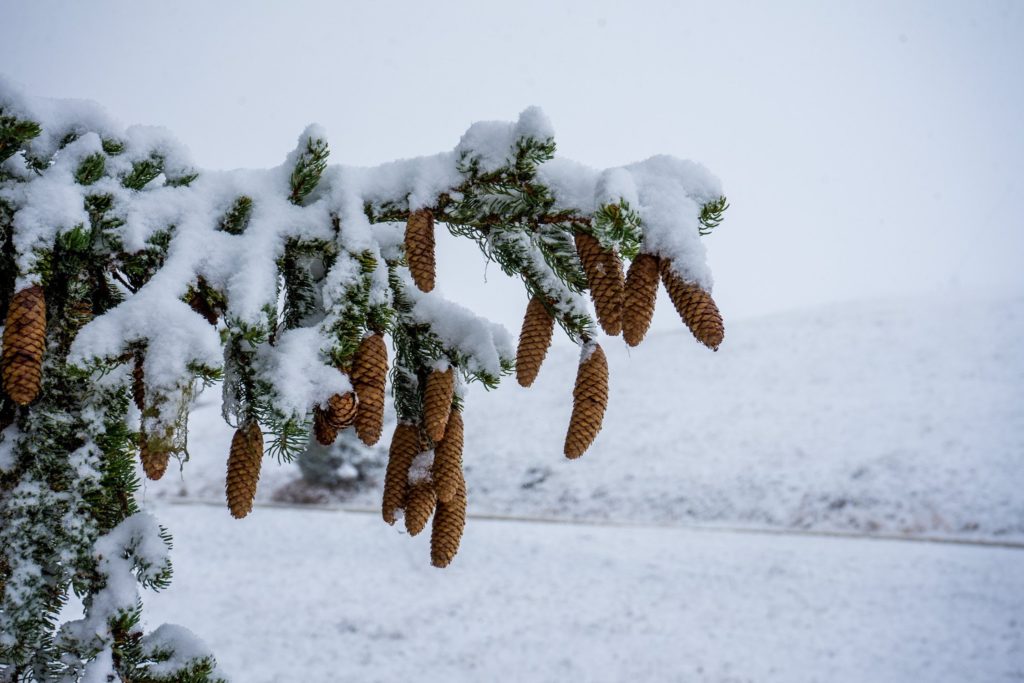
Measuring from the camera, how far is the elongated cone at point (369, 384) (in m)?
1.10

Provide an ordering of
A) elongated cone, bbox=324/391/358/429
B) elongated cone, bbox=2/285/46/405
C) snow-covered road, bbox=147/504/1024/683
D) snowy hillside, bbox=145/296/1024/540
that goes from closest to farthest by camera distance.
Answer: elongated cone, bbox=2/285/46/405
elongated cone, bbox=324/391/358/429
snow-covered road, bbox=147/504/1024/683
snowy hillside, bbox=145/296/1024/540

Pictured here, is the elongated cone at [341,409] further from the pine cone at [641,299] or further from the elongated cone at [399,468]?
the pine cone at [641,299]

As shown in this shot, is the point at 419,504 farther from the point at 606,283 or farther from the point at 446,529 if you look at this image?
the point at 606,283

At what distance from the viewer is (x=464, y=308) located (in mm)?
1399

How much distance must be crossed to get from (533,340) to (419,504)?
38 cm

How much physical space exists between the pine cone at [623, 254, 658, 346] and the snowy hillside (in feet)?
35.7

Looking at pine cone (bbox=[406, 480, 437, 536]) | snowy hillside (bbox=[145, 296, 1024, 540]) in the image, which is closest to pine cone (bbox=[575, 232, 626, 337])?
pine cone (bbox=[406, 480, 437, 536])

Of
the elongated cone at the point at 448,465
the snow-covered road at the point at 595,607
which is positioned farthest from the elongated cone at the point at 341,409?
the snow-covered road at the point at 595,607

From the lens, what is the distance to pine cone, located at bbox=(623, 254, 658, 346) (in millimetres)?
1062

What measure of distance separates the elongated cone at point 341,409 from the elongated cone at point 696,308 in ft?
1.67

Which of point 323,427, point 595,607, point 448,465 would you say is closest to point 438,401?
point 448,465

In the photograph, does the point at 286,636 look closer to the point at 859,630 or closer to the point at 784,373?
the point at 859,630

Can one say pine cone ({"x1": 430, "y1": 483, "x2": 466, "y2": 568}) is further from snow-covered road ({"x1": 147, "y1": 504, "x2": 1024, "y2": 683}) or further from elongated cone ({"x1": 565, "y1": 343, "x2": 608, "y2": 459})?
snow-covered road ({"x1": 147, "y1": 504, "x2": 1024, "y2": 683})

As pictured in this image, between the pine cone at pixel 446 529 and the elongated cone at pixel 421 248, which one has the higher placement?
the elongated cone at pixel 421 248
